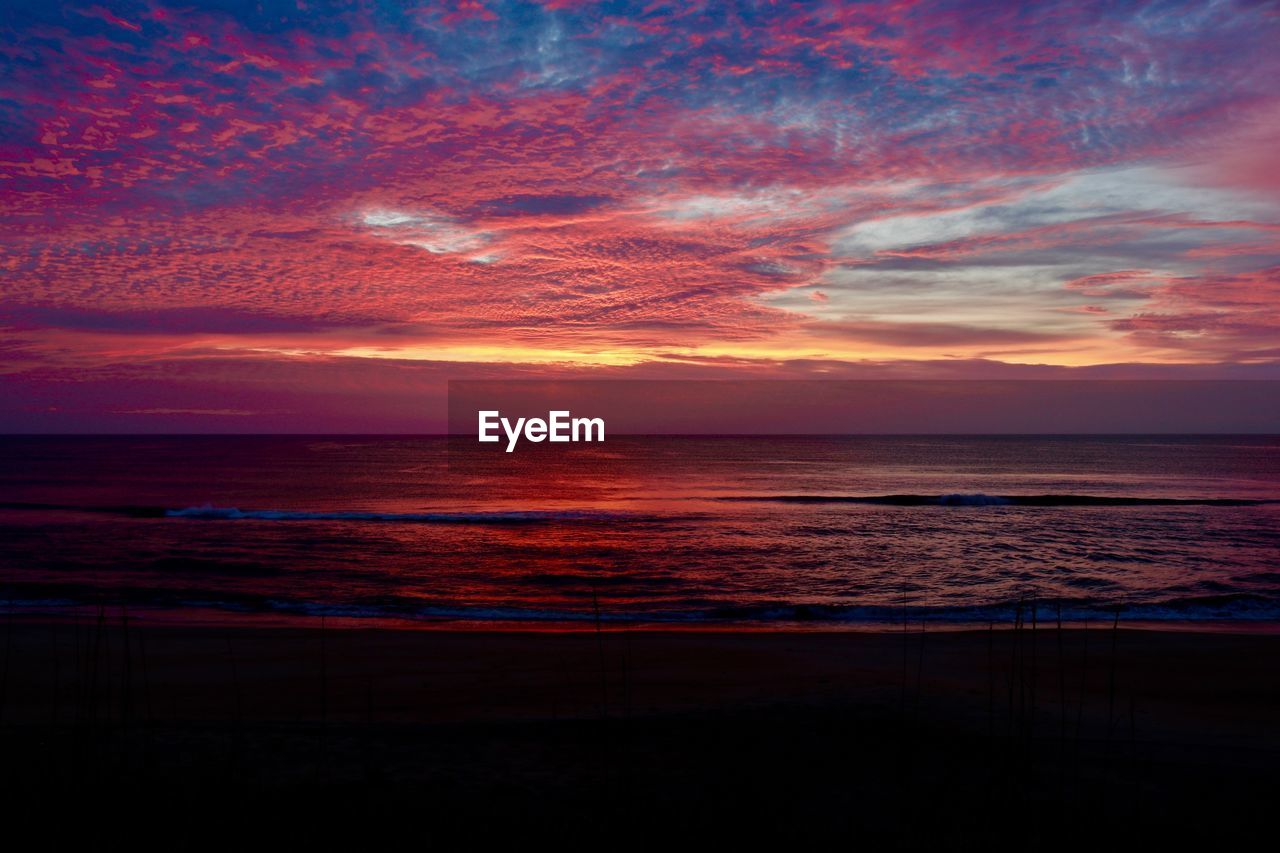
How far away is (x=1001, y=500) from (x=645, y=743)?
4319 centimetres

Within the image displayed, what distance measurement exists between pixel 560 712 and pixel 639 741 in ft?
6.98

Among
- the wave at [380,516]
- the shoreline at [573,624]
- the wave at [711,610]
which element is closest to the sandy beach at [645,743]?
the shoreline at [573,624]

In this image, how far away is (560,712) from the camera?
33.0 feet

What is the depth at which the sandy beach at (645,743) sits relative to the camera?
5977 mm

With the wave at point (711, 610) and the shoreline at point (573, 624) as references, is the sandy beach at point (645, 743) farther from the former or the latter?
the wave at point (711, 610)

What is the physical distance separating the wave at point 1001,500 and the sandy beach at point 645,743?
105ft

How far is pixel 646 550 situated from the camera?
28.2m

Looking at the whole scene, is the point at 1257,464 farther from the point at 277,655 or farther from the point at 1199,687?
the point at 277,655

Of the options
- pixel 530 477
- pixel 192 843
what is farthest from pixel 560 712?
pixel 530 477

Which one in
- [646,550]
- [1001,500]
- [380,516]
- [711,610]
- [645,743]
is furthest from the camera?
[1001,500]

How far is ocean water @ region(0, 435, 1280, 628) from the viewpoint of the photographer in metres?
19.2

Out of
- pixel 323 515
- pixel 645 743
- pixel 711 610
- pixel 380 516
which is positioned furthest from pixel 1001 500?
pixel 645 743

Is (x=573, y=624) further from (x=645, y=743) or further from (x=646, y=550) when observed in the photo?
(x=646, y=550)

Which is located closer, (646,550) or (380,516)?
(646,550)
